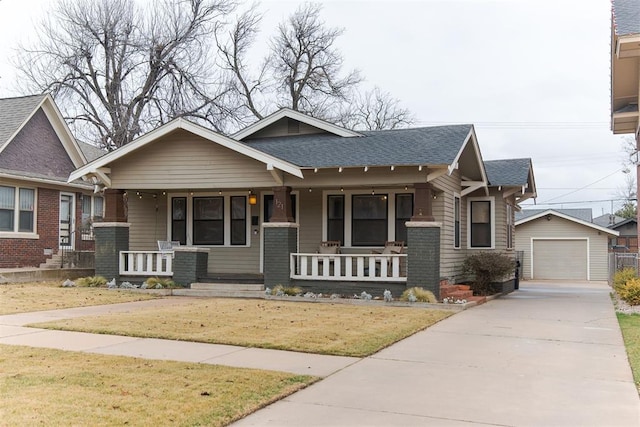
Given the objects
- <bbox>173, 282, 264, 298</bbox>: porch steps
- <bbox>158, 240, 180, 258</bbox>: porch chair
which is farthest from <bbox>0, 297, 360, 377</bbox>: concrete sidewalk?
<bbox>158, 240, 180, 258</bbox>: porch chair

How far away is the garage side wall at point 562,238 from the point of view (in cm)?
3008


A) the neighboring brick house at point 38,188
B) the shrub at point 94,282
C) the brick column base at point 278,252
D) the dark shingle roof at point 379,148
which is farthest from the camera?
the neighboring brick house at point 38,188

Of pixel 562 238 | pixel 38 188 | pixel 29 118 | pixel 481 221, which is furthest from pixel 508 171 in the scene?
pixel 29 118

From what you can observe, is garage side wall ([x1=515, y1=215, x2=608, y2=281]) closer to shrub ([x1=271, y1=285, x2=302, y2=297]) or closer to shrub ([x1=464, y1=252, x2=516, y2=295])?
shrub ([x1=464, y1=252, x2=516, y2=295])

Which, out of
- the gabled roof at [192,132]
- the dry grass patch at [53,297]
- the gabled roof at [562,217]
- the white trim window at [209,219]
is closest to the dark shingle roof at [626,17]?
the gabled roof at [192,132]

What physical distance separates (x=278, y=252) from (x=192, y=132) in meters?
3.62

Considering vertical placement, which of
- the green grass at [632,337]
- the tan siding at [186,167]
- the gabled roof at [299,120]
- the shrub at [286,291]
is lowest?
the green grass at [632,337]

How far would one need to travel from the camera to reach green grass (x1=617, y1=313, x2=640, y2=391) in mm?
6748

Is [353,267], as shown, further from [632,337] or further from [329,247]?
[632,337]

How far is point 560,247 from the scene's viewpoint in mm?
30812

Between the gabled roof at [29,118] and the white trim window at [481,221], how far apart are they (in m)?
14.5

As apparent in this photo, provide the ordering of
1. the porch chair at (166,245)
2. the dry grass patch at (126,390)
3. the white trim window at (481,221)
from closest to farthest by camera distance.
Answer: the dry grass patch at (126,390) < the porch chair at (166,245) < the white trim window at (481,221)

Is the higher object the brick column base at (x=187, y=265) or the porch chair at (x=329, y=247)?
the porch chair at (x=329, y=247)

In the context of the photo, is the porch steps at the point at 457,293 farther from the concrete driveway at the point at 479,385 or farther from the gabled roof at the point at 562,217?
the gabled roof at the point at 562,217
